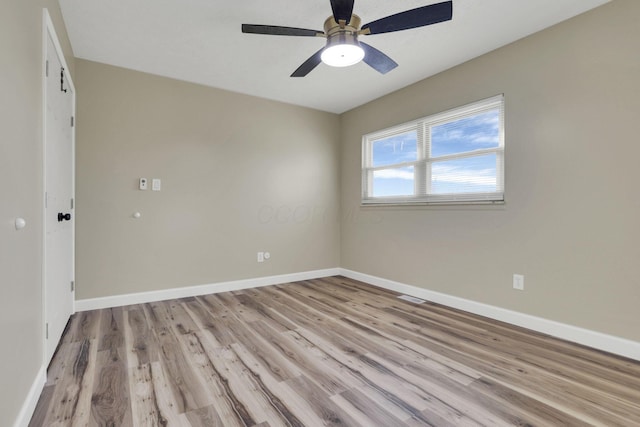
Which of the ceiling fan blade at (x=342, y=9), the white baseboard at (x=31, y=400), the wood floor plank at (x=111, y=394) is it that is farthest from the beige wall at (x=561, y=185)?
the white baseboard at (x=31, y=400)

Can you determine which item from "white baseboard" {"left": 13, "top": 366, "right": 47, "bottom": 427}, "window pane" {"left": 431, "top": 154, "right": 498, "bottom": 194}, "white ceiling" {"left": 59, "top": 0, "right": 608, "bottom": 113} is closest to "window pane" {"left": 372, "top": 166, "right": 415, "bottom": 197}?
"window pane" {"left": 431, "top": 154, "right": 498, "bottom": 194}

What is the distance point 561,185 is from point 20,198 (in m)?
3.51

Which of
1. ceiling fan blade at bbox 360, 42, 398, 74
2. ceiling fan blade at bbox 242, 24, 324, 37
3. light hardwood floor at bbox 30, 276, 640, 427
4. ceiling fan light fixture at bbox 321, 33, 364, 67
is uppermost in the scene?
ceiling fan blade at bbox 242, 24, 324, 37

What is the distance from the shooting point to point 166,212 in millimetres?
3486

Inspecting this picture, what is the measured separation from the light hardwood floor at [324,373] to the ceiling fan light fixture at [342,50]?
2.14m

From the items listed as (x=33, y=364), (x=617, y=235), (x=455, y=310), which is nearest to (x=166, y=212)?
(x=33, y=364)

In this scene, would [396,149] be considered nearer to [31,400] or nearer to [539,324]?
[539,324]

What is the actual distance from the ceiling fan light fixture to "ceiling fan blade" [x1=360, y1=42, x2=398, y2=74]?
9cm

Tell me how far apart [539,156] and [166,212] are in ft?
12.3

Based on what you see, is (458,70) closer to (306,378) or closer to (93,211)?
(306,378)

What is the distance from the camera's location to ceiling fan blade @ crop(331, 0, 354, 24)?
1812 mm

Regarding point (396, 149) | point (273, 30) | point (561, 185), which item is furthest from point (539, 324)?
point (273, 30)

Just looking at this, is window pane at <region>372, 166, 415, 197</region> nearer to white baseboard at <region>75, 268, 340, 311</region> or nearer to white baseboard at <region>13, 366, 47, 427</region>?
white baseboard at <region>75, 268, 340, 311</region>

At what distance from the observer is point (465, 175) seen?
10.5 ft
